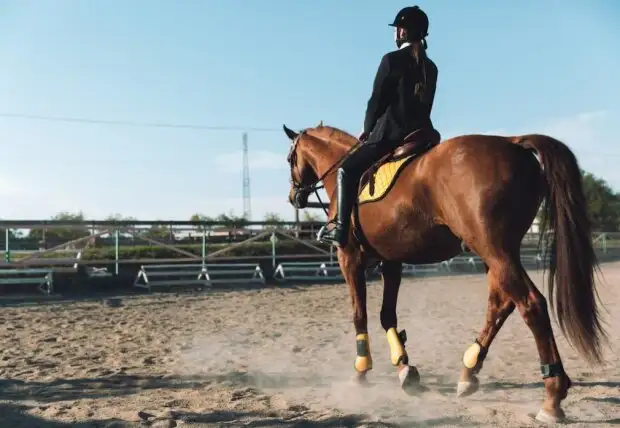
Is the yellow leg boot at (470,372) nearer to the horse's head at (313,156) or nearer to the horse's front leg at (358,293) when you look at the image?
the horse's front leg at (358,293)

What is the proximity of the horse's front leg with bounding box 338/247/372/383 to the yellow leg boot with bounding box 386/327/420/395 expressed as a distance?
263mm

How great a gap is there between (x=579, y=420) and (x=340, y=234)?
2316mm

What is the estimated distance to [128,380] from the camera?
5.51m

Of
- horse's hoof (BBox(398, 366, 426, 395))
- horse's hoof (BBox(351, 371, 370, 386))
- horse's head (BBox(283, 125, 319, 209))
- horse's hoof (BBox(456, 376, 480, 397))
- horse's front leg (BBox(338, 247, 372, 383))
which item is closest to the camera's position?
horse's hoof (BBox(456, 376, 480, 397))

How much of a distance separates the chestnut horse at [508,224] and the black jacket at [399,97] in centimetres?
46

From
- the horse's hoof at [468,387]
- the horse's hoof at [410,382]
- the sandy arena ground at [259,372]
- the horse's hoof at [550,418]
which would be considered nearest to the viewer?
the horse's hoof at [550,418]

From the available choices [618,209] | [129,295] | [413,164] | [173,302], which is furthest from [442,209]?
[618,209]

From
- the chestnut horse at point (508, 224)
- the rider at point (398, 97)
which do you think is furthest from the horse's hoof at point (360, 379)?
the rider at point (398, 97)

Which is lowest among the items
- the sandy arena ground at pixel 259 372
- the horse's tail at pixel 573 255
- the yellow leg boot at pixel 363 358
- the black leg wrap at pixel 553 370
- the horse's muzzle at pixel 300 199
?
the sandy arena ground at pixel 259 372

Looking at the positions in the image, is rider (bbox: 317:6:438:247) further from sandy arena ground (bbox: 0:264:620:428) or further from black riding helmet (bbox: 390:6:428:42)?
sandy arena ground (bbox: 0:264:620:428)

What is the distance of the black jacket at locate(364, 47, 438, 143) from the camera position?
479cm

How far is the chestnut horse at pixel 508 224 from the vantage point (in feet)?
12.6

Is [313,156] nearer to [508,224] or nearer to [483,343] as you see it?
[483,343]

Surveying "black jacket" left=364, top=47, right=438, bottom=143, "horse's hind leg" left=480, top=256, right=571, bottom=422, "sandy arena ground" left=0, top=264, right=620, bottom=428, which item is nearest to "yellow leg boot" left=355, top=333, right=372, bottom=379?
"sandy arena ground" left=0, top=264, right=620, bottom=428
